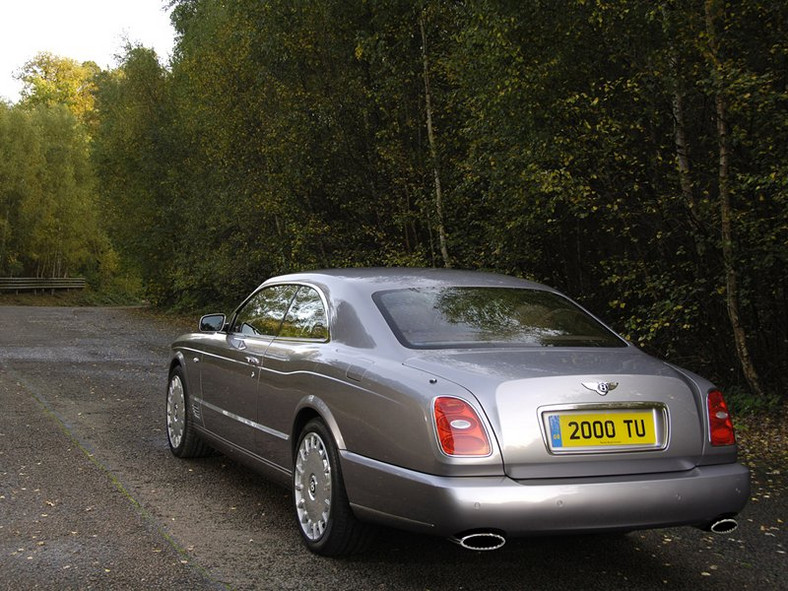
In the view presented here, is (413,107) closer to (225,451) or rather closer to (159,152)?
(225,451)

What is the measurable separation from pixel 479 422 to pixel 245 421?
2.33 m

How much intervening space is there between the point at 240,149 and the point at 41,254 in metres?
41.6

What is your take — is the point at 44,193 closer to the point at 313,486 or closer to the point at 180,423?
the point at 180,423

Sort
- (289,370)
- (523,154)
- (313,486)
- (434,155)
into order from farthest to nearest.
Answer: (434,155), (523,154), (289,370), (313,486)

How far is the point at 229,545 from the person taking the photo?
487 centimetres

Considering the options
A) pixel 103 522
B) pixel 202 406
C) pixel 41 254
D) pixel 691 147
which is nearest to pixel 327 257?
pixel 691 147

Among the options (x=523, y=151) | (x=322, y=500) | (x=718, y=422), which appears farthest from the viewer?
(x=523, y=151)

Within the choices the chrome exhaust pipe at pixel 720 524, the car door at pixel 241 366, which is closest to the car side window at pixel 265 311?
the car door at pixel 241 366

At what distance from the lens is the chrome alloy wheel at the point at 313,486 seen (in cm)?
469

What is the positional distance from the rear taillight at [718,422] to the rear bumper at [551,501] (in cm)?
15

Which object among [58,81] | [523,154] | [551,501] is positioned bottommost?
[551,501]

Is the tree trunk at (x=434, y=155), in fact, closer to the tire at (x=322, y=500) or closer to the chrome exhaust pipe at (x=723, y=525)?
the tire at (x=322, y=500)

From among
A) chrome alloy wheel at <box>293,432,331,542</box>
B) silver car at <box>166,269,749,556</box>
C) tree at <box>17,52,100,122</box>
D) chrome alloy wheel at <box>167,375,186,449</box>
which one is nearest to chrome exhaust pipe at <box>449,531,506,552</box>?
silver car at <box>166,269,749,556</box>

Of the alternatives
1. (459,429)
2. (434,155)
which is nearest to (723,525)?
(459,429)
